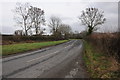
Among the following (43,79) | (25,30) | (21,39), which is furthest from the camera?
(25,30)

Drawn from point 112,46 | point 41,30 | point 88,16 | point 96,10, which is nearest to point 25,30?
point 41,30

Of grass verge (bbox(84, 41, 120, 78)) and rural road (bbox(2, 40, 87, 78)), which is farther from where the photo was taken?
rural road (bbox(2, 40, 87, 78))

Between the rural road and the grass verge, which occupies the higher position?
the grass verge

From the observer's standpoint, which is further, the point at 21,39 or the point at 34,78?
the point at 21,39

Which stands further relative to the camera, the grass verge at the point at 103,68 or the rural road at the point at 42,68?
the rural road at the point at 42,68

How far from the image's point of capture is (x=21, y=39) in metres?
37.1

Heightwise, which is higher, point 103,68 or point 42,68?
point 103,68

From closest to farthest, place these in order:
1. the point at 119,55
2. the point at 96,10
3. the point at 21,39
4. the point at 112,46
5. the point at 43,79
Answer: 1. the point at 43,79
2. the point at 119,55
3. the point at 112,46
4. the point at 21,39
5. the point at 96,10

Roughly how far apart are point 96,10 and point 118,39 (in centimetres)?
4529

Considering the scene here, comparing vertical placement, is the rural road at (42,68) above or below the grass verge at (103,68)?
below

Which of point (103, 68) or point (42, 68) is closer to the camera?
point (103, 68)

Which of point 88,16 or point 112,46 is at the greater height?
point 88,16

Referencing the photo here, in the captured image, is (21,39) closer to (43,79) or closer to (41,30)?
(41,30)

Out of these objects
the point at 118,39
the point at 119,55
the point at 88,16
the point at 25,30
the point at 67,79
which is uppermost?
the point at 88,16
